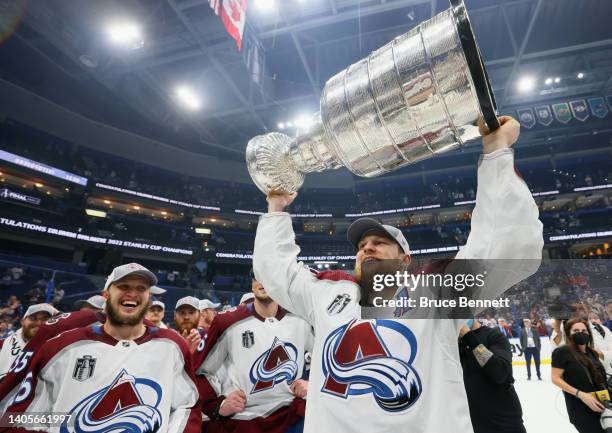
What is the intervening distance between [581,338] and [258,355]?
2.54 metres

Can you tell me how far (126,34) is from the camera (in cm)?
1202

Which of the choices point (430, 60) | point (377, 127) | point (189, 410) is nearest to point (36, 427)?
point (189, 410)

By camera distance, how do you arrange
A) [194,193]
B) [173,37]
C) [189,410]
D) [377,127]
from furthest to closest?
[194,193]
[173,37]
[189,410]
[377,127]

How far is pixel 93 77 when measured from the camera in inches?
615

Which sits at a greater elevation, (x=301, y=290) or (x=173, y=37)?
(x=173, y=37)

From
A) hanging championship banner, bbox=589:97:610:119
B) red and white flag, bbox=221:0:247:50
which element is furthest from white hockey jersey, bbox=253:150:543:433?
hanging championship banner, bbox=589:97:610:119

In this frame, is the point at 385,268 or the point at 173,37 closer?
the point at 385,268

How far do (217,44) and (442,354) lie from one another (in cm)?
1428

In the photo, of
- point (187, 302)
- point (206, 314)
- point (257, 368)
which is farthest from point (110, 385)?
point (206, 314)

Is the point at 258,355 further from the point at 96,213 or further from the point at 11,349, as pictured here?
the point at 96,213

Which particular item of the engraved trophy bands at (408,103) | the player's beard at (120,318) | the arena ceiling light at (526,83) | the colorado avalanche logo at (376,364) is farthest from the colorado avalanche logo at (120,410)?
the arena ceiling light at (526,83)

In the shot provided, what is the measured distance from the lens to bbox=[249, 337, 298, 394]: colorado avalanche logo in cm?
243

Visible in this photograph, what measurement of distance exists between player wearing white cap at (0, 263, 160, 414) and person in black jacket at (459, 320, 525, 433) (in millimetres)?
2082

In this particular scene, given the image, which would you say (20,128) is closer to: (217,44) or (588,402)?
(217,44)
